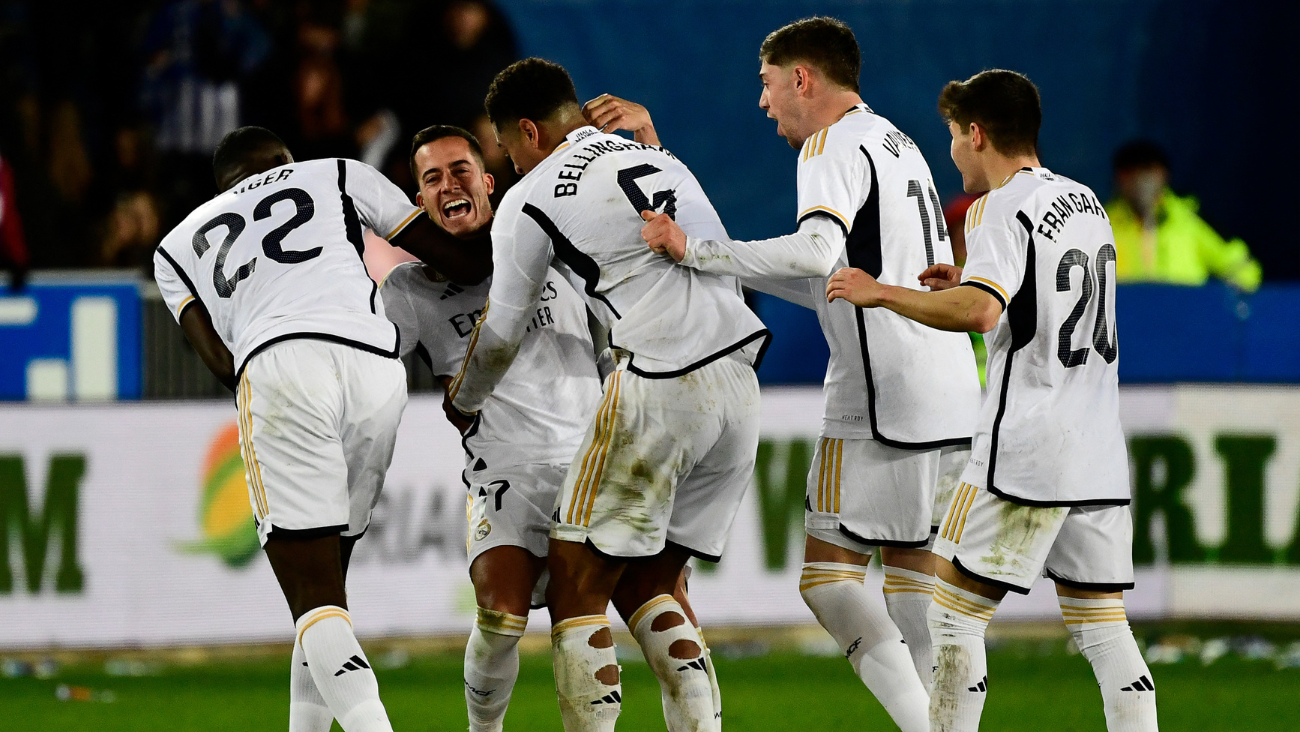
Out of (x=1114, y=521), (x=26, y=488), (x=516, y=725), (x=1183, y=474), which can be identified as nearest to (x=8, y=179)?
(x=26, y=488)

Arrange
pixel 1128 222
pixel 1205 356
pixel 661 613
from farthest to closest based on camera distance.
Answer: pixel 1128 222 < pixel 1205 356 < pixel 661 613

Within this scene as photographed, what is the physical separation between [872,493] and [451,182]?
175cm

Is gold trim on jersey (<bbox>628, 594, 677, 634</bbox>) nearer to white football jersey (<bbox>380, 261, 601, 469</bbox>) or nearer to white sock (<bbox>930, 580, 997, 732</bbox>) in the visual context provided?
white football jersey (<bbox>380, 261, 601, 469</bbox>)

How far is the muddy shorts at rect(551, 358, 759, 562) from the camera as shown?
4.36 meters

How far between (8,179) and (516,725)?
19.9 feet

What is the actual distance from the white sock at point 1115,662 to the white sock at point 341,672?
1958 mm

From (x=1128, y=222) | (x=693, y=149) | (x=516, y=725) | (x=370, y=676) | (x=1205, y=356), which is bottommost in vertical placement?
(x=516, y=725)

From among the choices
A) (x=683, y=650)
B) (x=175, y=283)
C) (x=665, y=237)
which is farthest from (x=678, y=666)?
(x=175, y=283)

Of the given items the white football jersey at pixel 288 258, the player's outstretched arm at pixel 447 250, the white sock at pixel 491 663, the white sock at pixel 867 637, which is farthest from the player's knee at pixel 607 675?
the player's outstretched arm at pixel 447 250

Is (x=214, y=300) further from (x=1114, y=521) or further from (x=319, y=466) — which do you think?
(x=1114, y=521)

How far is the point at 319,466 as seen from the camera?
445cm

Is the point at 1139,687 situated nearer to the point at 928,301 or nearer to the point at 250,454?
the point at 928,301

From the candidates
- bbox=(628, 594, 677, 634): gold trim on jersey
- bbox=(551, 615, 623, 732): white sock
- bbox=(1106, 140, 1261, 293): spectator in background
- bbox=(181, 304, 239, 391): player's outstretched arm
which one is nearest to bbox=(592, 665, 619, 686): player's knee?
bbox=(551, 615, 623, 732): white sock

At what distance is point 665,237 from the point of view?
14.1 feet
